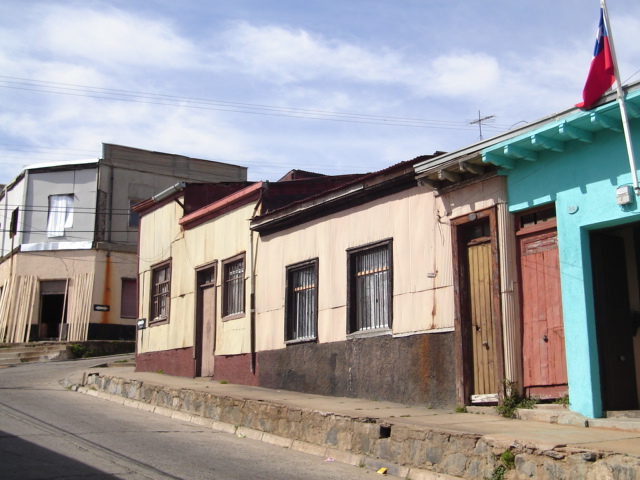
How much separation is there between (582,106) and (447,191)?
9.13 feet

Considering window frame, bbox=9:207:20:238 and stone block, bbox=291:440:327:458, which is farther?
window frame, bbox=9:207:20:238

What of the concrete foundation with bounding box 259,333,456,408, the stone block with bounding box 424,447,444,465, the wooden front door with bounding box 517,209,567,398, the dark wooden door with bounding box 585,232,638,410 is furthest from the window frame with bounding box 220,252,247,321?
the dark wooden door with bounding box 585,232,638,410

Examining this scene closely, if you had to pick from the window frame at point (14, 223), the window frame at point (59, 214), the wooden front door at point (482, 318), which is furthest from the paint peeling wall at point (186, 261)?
the window frame at point (14, 223)

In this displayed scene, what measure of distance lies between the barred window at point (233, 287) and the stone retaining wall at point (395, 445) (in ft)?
10.5

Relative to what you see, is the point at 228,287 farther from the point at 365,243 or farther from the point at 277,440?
the point at 277,440

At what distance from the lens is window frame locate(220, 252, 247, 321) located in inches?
643

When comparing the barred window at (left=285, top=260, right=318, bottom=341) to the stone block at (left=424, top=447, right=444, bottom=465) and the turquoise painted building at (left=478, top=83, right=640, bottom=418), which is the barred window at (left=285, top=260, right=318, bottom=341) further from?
the stone block at (left=424, top=447, right=444, bottom=465)

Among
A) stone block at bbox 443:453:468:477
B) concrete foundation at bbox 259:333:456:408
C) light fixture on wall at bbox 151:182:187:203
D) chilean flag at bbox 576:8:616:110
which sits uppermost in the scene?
light fixture on wall at bbox 151:182:187:203

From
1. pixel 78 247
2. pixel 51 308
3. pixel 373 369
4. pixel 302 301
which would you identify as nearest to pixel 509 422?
pixel 373 369

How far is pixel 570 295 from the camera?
940cm

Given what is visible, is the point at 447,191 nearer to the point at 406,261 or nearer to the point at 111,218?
the point at 406,261

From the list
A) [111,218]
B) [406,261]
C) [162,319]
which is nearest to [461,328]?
[406,261]

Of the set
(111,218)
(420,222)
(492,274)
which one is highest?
(111,218)

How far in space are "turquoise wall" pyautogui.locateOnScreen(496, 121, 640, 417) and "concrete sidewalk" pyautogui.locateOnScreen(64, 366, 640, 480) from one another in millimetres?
546
